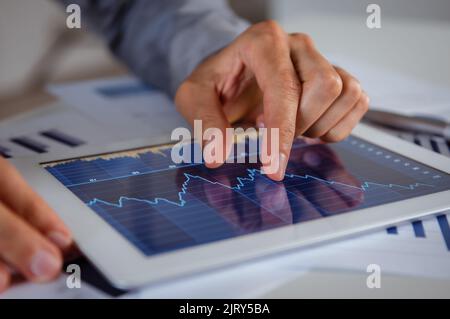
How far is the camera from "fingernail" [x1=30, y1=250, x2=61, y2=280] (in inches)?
16.3

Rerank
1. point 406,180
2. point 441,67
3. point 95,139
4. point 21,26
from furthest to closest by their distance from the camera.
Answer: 1. point 21,26
2. point 441,67
3. point 95,139
4. point 406,180

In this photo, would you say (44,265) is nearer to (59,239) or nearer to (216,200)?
(59,239)

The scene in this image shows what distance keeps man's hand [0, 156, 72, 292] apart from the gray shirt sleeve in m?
0.44

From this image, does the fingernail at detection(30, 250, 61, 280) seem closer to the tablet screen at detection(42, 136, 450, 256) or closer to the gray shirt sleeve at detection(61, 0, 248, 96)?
the tablet screen at detection(42, 136, 450, 256)

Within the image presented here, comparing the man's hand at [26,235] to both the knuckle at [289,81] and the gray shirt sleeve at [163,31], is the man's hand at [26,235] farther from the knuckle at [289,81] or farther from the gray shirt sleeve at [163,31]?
the gray shirt sleeve at [163,31]

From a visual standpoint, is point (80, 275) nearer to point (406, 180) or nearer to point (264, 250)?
point (264, 250)

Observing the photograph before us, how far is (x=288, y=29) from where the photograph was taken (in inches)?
55.9

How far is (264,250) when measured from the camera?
1.44 ft

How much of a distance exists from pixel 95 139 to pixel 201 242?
1.13 ft

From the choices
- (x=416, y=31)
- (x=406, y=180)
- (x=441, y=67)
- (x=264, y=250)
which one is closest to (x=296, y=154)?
(x=406, y=180)

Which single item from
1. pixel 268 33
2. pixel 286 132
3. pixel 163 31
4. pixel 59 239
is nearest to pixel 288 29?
pixel 163 31

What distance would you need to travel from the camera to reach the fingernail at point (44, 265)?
0.41m

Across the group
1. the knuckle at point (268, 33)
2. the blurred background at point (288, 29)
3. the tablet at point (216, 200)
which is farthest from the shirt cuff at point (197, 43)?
the blurred background at point (288, 29)
